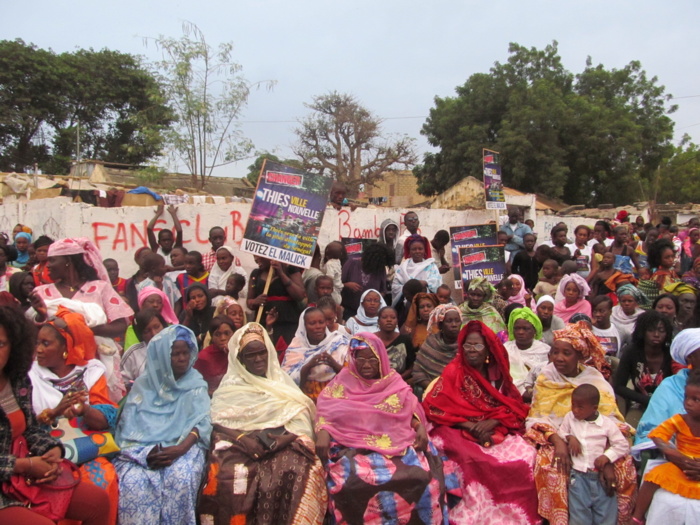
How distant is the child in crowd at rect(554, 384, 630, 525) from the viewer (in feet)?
13.5

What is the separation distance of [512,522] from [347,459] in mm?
1291

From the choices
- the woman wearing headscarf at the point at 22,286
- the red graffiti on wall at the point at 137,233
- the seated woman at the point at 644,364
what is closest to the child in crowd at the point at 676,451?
the seated woman at the point at 644,364

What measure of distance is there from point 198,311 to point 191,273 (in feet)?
3.17

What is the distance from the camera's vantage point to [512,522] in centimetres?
430

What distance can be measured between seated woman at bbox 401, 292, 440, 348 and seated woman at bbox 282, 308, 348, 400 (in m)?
1.03

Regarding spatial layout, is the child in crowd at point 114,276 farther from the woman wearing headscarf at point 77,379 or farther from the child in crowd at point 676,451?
the child in crowd at point 676,451

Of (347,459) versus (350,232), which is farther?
(350,232)

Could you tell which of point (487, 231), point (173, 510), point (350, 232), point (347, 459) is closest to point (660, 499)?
point (347, 459)

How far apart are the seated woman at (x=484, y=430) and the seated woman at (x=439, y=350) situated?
1.19 feet

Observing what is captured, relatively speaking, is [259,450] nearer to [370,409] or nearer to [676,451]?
[370,409]

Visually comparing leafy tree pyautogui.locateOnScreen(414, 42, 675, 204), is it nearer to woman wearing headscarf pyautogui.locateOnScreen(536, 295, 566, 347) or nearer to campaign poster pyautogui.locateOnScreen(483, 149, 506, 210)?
campaign poster pyautogui.locateOnScreen(483, 149, 506, 210)

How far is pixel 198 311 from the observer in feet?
20.2

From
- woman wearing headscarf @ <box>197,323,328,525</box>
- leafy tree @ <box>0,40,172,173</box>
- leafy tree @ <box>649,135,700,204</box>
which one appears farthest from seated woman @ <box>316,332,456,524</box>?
leafy tree @ <box>649,135,700,204</box>

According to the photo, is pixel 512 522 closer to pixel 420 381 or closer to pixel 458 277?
pixel 420 381
